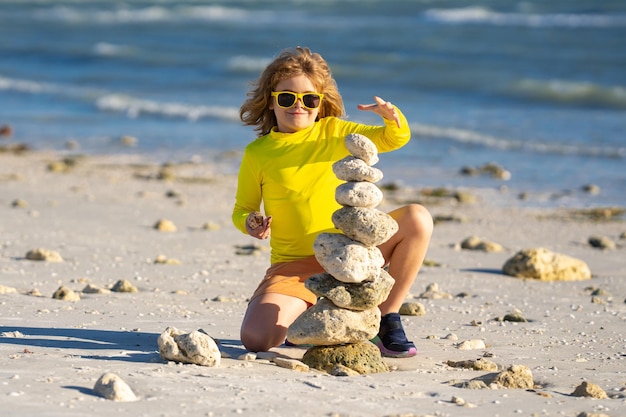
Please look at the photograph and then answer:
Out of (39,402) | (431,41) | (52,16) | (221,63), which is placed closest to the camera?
(39,402)

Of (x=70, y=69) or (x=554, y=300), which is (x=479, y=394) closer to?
(x=554, y=300)

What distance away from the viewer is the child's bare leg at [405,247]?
5.42m

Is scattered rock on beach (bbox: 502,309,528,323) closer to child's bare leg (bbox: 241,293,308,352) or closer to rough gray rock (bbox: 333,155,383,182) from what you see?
child's bare leg (bbox: 241,293,308,352)

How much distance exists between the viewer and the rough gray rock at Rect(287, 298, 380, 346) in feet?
16.4

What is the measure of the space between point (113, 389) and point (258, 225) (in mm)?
1295

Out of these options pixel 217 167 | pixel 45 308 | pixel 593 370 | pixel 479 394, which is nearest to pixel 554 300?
pixel 593 370

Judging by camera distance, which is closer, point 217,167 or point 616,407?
point 616,407

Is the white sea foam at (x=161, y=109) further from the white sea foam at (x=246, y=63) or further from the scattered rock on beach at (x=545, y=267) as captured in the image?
the scattered rock on beach at (x=545, y=267)

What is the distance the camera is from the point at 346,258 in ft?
16.4

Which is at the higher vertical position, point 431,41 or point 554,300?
point 431,41

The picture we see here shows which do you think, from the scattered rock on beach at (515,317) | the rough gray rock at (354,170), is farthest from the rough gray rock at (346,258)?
the scattered rock on beach at (515,317)

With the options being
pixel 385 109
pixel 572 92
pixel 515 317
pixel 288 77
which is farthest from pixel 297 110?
pixel 572 92

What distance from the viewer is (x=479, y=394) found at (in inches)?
180

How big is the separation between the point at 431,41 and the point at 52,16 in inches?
914
